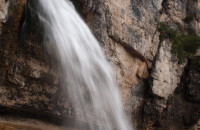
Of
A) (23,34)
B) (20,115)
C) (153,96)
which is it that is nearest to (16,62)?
(23,34)

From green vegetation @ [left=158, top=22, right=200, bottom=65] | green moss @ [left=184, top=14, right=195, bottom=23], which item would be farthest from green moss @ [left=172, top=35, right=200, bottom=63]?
green moss @ [left=184, top=14, right=195, bottom=23]

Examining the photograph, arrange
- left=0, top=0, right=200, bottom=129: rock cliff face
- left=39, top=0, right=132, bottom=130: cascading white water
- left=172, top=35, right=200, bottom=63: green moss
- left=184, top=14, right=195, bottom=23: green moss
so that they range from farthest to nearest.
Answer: left=184, top=14, right=195, bottom=23: green moss < left=172, top=35, right=200, bottom=63: green moss < left=39, top=0, right=132, bottom=130: cascading white water < left=0, top=0, right=200, bottom=129: rock cliff face

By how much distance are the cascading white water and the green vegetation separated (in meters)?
3.63

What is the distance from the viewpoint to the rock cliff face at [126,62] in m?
5.68

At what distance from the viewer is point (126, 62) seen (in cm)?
813

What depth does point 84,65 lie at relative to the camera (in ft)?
20.9

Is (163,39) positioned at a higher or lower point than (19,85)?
higher

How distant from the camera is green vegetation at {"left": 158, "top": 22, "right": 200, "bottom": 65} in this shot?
973 cm

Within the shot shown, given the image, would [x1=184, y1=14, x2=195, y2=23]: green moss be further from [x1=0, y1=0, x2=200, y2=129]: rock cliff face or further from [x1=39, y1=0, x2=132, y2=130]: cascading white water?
[x1=39, y1=0, x2=132, y2=130]: cascading white water

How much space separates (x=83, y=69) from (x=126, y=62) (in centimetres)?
221

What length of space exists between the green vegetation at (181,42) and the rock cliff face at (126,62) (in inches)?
6.8

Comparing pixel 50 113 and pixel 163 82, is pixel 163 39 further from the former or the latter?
pixel 50 113

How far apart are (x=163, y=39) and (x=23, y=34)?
5.64 meters

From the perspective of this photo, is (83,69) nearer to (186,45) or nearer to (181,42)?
(181,42)
